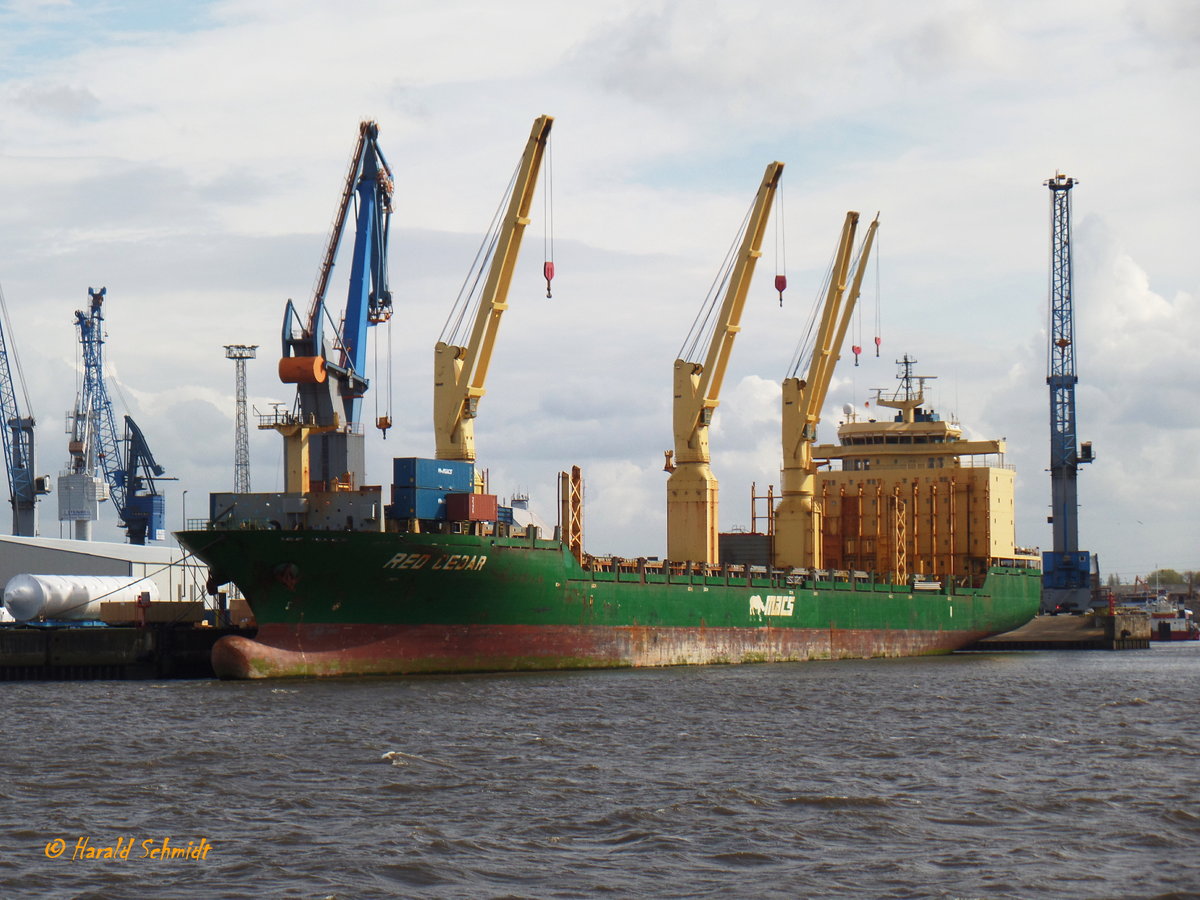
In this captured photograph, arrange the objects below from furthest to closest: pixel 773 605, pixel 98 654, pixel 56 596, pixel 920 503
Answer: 1. pixel 920 503
2. pixel 773 605
3. pixel 56 596
4. pixel 98 654

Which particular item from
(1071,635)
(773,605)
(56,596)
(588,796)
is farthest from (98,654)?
(1071,635)

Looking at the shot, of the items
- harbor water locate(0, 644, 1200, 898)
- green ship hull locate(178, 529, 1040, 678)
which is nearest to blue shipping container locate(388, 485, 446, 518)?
green ship hull locate(178, 529, 1040, 678)

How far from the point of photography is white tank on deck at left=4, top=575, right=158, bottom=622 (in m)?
51.1

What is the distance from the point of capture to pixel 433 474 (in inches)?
1694

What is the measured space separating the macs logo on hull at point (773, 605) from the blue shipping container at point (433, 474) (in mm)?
14464

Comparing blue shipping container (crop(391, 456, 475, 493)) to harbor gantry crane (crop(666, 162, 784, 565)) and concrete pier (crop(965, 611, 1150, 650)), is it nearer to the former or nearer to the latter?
harbor gantry crane (crop(666, 162, 784, 565))

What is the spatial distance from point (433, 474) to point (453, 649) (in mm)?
4902

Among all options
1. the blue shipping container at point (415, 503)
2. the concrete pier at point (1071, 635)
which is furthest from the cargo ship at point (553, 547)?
the concrete pier at point (1071, 635)

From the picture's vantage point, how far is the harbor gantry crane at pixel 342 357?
1825 inches

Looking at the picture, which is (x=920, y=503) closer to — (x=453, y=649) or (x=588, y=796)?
(x=453, y=649)

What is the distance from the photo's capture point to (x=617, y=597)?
47.7 metres

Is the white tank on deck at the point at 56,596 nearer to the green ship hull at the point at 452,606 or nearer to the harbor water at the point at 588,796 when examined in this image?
the green ship hull at the point at 452,606

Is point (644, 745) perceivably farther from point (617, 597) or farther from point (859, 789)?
point (617, 597)

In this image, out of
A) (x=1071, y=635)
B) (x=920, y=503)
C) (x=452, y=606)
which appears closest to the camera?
(x=452, y=606)
